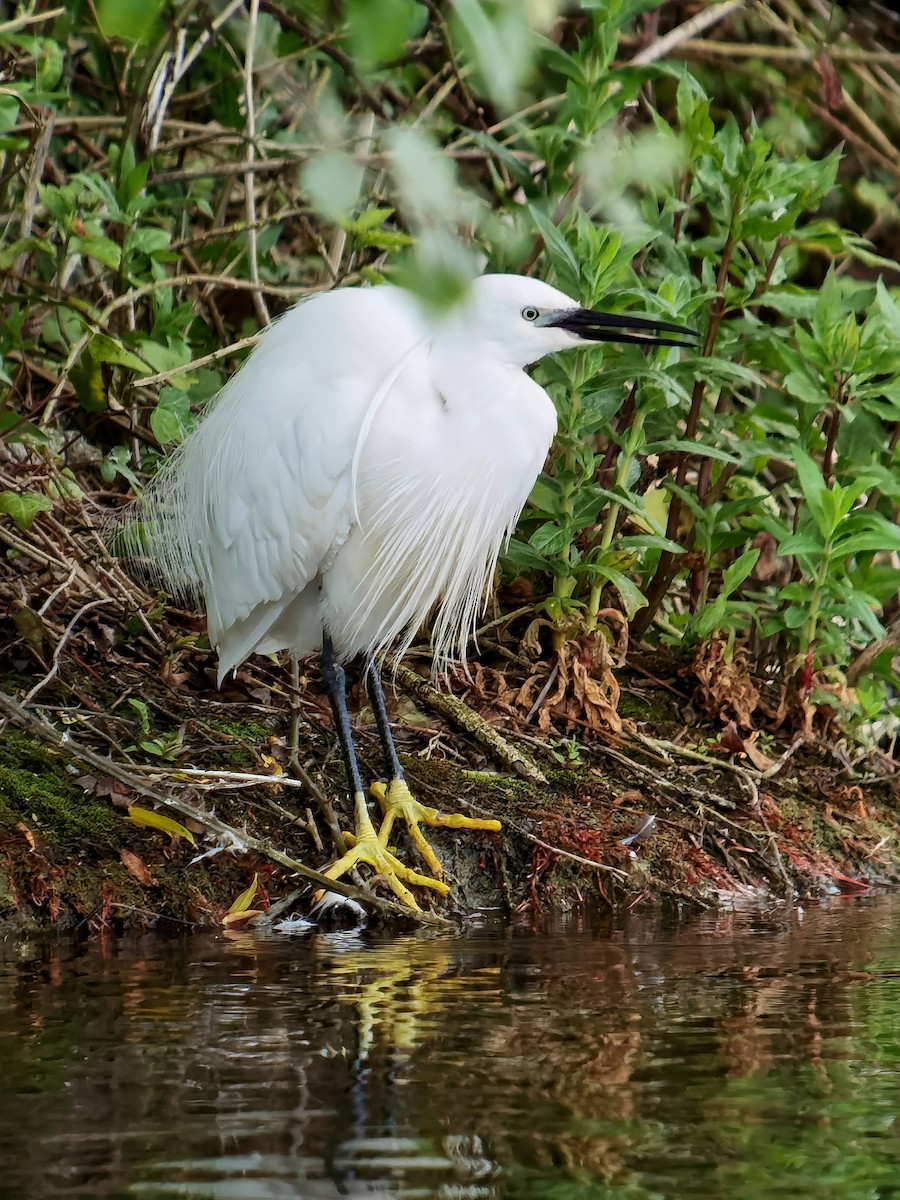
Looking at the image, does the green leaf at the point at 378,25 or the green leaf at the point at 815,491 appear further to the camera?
the green leaf at the point at 815,491

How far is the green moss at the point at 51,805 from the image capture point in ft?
9.74

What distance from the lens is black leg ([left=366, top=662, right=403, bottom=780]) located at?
3.29 m

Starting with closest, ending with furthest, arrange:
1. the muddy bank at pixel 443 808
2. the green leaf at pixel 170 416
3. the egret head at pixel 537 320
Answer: the muddy bank at pixel 443 808, the egret head at pixel 537 320, the green leaf at pixel 170 416

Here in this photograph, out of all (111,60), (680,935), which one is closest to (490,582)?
(680,935)

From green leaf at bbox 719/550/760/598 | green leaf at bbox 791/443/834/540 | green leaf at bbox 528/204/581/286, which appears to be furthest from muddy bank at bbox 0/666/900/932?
green leaf at bbox 528/204/581/286

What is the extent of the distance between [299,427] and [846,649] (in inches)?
60.3

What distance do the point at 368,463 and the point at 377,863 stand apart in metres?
0.88

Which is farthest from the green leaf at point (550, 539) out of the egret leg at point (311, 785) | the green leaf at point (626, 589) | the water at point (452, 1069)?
the water at point (452, 1069)

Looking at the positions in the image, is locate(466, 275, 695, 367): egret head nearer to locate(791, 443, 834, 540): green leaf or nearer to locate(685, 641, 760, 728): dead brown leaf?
locate(791, 443, 834, 540): green leaf

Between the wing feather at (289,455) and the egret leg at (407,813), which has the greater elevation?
the wing feather at (289,455)

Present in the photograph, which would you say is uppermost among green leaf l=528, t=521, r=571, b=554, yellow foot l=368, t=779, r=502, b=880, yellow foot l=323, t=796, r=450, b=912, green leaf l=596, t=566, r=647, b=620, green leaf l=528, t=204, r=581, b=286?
green leaf l=528, t=204, r=581, b=286

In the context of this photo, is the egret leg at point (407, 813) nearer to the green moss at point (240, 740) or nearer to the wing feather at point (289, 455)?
the green moss at point (240, 740)

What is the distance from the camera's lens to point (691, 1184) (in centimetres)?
136

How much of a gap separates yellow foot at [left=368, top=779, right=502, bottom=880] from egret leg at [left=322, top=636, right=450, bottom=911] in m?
0.04
